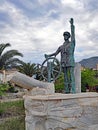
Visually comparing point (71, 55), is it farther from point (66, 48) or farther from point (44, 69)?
point (44, 69)

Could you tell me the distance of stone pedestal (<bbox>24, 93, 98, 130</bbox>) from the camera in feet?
16.8

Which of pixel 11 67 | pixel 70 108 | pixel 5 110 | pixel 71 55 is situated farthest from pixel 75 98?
pixel 11 67

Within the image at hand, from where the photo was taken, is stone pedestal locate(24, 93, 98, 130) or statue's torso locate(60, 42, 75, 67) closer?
stone pedestal locate(24, 93, 98, 130)

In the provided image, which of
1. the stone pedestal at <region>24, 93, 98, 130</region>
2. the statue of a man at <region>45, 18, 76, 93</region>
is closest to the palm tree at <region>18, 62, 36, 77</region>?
the statue of a man at <region>45, 18, 76, 93</region>

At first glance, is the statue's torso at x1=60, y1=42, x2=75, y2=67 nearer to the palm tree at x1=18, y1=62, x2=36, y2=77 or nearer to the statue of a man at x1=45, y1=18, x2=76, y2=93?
the statue of a man at x1=45, y1=18, x2=76, y2=93

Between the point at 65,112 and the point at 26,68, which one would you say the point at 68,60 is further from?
the point at 26,68

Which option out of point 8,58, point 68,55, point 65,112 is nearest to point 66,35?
point 68,55

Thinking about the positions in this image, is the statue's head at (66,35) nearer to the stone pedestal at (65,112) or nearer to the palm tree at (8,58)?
the stone pedestal at (65,112)

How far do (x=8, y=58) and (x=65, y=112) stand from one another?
22.3 m

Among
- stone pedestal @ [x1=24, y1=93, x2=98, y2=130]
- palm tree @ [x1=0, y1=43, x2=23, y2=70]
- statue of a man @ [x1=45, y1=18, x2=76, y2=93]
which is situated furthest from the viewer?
palm tree @ [x1=0, y1=43, x2=23, y2=70]

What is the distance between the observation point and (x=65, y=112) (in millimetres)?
5133

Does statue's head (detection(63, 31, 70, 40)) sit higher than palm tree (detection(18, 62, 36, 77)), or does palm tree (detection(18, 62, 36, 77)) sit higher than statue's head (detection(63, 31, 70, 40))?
palm tree (detection(18, 62, 36, 77))

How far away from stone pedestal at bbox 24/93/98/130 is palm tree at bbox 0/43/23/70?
21718 millimetres

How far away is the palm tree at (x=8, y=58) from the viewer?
2672cm
